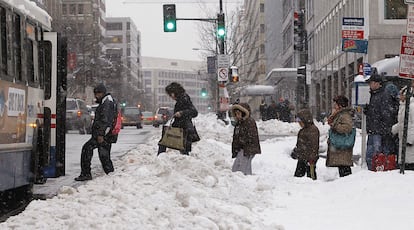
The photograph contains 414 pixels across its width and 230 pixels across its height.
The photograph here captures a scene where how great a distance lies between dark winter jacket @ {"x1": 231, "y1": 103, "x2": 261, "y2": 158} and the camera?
39.0 feet

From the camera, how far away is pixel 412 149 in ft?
33.3

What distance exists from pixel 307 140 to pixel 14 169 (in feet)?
15.8

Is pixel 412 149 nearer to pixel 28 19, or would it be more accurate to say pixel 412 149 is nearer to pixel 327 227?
pixel 327 227

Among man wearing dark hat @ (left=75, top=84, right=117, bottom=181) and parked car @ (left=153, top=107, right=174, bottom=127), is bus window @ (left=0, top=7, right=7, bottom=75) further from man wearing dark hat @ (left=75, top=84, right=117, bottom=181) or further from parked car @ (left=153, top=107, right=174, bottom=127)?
parked car @ (left=153, top=107, right=174, bottom=127)

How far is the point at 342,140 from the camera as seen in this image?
1120cm

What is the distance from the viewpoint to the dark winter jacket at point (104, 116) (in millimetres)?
12295

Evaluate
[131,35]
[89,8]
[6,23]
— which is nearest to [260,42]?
[89,8]

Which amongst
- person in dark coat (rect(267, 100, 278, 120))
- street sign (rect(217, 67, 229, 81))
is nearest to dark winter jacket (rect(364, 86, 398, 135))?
street sign (rect(217, 67, 229, 81))

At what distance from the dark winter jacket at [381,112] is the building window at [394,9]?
94.9ft

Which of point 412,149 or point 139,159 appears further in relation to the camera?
point 139,159

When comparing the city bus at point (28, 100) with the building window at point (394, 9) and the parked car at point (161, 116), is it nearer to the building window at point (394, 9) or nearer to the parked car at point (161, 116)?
the building window at point (394, 9)

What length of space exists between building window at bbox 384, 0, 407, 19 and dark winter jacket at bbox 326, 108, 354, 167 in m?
→ 29.0

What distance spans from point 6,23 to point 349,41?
6393mm

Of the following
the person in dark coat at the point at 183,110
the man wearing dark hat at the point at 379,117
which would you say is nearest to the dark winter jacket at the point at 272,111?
the person in dark coat at the point at 183,110
